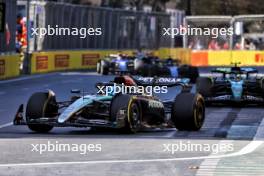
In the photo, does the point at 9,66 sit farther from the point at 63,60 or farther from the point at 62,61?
the point at 63,60

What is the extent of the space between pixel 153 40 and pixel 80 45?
12.2 metres

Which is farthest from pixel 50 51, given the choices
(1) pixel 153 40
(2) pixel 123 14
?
(1) pixel 153 40

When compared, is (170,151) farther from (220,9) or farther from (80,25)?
(220,9)

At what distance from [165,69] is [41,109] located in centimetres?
1882

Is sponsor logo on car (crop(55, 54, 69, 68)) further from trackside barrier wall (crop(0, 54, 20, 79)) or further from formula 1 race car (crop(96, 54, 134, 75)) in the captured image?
trackside barrier wall (crop(0, 54, 20, 79))

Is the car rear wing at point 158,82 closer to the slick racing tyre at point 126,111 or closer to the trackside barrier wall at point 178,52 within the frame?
the slick racing tyre at point 126,111

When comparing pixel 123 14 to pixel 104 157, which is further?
pixel 123 14

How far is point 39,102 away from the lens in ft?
45.6

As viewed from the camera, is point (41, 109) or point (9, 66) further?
point (9, 66)

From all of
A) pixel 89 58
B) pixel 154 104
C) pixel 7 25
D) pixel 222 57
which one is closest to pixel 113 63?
pixel 7 25

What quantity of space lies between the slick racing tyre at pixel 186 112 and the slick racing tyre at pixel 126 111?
0.68 m

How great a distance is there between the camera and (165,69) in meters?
32.4

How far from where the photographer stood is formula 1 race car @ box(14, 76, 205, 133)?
1335 cm

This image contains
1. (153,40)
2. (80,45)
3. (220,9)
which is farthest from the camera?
(220,9)
